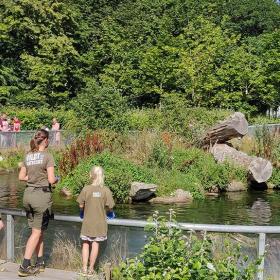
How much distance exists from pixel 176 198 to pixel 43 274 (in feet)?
31.0

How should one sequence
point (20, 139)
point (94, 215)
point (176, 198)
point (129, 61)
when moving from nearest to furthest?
point (94, 215), point (176, 198), point (20, 139), point (129, 61)

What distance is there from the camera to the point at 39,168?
6.81 metres

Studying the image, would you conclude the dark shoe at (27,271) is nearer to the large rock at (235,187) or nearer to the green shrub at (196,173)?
the green shrub at (196,173)

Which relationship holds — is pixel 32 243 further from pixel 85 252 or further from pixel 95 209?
pixel 95 209

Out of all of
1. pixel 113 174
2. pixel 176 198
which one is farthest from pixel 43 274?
pixel 176 198

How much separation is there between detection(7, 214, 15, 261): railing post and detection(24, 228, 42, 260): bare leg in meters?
0.63

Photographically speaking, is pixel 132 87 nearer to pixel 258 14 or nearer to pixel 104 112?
pixel 104 112

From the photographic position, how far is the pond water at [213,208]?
13.7m

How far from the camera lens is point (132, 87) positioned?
42.2 metres

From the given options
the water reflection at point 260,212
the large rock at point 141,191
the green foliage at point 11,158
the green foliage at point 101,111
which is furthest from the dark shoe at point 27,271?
the green foliage at point 11,158

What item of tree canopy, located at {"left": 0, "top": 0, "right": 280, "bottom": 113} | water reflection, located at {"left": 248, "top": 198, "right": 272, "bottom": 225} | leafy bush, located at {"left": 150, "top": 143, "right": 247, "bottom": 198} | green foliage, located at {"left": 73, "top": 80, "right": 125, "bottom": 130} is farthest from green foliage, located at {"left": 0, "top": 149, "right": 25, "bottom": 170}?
tree canopy, located at {"left": 0, "top": 0, "right": 280, "bottom": 113}

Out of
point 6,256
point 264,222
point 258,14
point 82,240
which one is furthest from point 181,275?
point 258,14

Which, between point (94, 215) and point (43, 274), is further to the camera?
point (43, 274)

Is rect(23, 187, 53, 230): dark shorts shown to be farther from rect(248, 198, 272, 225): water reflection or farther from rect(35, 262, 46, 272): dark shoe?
rect(248, 198, 272, 225): water reflection
